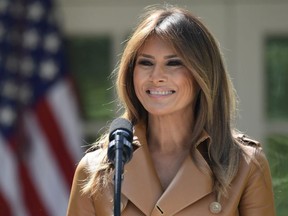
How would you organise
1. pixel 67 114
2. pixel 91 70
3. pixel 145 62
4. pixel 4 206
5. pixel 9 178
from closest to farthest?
pixel 145 62
pixel 4 206
pixel 9 178
pixel 67 114
pixel 91 70

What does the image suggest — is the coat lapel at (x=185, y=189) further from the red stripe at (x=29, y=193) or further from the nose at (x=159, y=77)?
the red stripe at (x=29, y=193)

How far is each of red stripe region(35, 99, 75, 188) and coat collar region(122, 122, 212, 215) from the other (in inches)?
128

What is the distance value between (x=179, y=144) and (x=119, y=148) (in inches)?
25.5

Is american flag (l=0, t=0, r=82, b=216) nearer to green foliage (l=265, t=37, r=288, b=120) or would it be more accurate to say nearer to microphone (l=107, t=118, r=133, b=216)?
green foliage (l=265, t=37, r=288, b=120)

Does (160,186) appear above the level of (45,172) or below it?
above

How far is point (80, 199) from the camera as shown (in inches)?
168

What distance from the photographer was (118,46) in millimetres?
7738

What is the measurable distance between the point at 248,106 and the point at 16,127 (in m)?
1.47

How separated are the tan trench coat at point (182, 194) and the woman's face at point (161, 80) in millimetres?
161

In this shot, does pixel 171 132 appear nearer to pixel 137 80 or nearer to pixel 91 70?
pixel 137 80

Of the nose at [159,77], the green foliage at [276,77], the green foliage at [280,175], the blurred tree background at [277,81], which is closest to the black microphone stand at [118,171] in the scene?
the nose at [159,77]

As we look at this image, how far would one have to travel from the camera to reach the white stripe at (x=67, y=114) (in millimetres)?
7547

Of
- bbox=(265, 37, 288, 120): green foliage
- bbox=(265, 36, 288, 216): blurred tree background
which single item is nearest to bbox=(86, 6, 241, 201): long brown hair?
bbox=(265, 36, 288, 216): blurred tree background

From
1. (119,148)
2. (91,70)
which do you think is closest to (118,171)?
(119,148)
